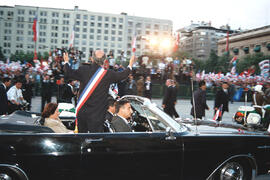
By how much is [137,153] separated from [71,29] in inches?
4000

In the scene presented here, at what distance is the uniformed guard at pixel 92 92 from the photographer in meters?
3.14

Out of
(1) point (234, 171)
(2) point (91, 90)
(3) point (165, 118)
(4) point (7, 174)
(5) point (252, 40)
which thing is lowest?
(1) point (234, 171)

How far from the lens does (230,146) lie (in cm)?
316

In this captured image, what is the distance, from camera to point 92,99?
3195mm

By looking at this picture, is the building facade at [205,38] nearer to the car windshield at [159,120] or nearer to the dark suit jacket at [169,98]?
the dark suit jacket at [169,98]

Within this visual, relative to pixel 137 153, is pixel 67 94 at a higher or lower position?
higher

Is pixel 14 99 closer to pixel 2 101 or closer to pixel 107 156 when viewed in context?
pixel 2 101

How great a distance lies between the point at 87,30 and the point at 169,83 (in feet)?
315

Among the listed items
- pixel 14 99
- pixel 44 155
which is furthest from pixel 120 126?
pixel 14 99

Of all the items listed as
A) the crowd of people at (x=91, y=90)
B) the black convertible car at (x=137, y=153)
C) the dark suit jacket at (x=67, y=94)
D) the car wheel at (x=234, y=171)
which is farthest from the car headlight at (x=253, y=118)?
the dark suit jacket at (x=67, y=94)

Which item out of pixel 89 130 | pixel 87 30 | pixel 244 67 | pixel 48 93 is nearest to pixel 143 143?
pixel 89 130

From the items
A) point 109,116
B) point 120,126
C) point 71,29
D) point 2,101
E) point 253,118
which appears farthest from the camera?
point 71,29

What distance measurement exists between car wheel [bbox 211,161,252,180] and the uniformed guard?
5.30 ft

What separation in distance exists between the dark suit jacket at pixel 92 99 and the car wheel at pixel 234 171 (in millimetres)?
1626
